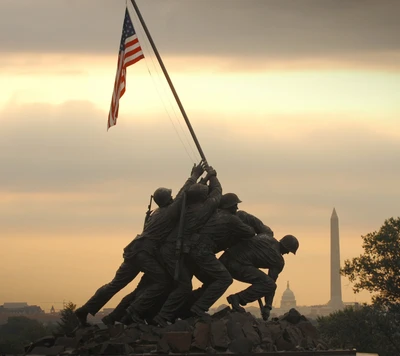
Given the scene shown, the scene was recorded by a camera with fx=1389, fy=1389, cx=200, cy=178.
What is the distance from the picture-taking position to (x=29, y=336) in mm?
59125

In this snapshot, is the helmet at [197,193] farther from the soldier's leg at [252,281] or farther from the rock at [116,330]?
the rock at [116,330]

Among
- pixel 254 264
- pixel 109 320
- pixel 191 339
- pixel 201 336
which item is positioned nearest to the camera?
pixel 191 339

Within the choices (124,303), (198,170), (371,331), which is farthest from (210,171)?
(371,331)

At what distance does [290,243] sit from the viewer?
3020 cm

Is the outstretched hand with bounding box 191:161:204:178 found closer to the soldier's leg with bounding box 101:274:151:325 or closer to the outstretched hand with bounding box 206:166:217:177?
the outstretched hand with bounding box 206:166:217:177

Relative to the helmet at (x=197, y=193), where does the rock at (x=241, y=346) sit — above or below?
below

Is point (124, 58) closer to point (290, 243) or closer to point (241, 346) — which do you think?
point (290, 243)

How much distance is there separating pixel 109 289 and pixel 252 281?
3.06m

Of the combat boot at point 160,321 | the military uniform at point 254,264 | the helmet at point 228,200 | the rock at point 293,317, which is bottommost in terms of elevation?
the combat boot at point 160,321

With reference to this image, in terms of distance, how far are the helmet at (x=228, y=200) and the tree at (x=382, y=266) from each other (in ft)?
75.6

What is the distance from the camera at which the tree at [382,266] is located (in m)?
52.5

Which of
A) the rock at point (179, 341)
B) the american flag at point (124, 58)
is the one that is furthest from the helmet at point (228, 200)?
the american flag at point (124, 58)

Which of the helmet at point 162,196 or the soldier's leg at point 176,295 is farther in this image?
the helmet at point 162,196

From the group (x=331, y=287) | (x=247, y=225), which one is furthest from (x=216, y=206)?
(x=331, y=287)
